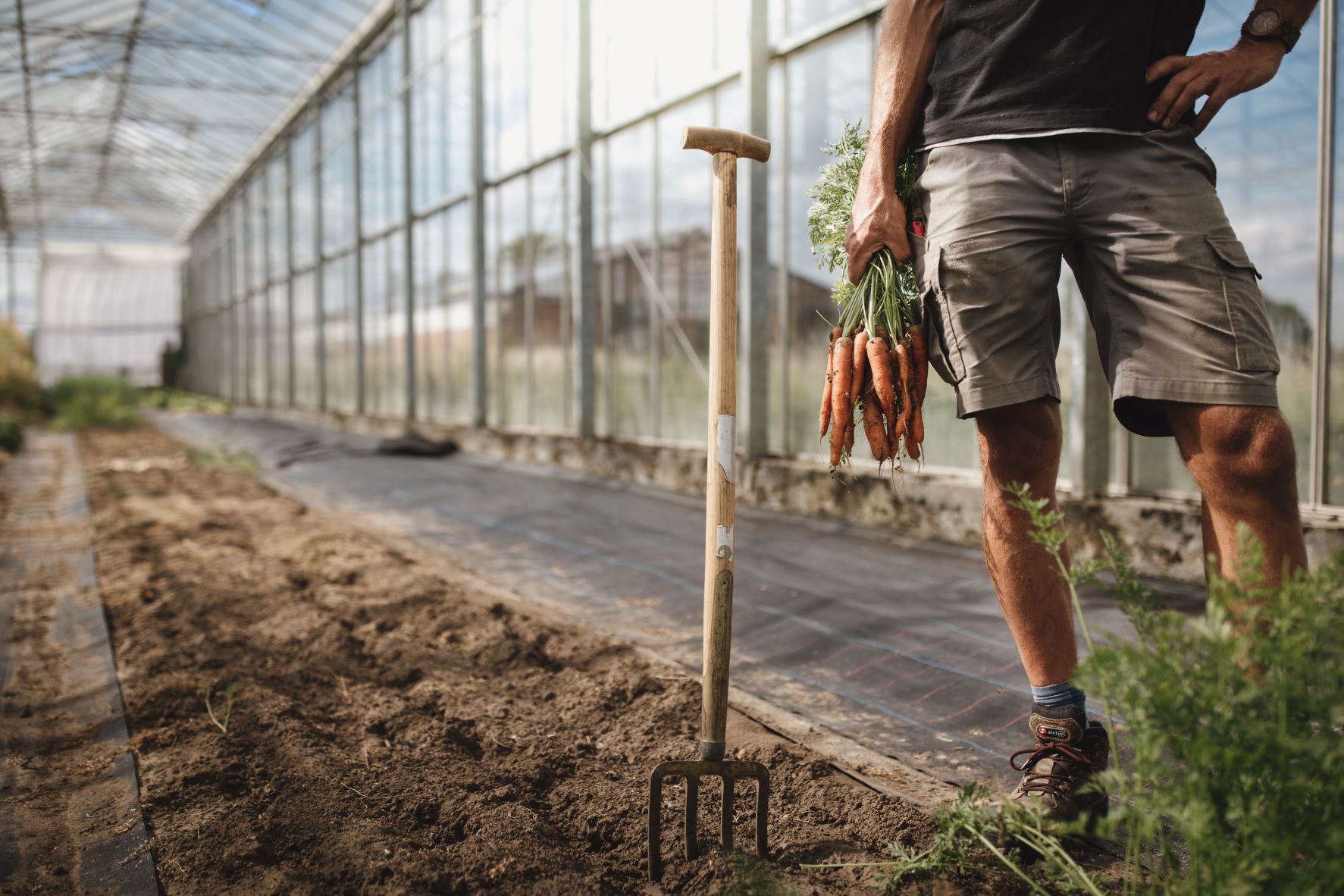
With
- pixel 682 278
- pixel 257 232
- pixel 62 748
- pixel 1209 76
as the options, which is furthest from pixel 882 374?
pixel 257 232

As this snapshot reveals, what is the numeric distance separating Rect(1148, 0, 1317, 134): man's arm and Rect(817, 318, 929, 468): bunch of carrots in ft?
1.56

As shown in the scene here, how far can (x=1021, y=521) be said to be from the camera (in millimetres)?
1534

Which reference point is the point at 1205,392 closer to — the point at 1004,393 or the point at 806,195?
the point at 1004,393

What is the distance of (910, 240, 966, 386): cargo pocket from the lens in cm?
151

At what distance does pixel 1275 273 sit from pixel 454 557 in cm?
332

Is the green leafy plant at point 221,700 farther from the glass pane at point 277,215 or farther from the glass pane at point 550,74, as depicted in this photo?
the glass pane at point 277,215

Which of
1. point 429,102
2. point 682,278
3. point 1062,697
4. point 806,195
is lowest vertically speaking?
point 1062,697

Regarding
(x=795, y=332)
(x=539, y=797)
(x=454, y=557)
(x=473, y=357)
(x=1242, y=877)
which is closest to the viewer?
(x=1242, y=877)

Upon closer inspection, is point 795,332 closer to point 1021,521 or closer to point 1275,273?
point 1275,273

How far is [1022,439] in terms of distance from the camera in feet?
4.99

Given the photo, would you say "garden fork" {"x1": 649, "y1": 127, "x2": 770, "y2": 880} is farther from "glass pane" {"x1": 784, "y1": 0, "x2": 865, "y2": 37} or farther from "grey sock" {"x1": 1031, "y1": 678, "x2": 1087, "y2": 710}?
"glass pane" {"x1": 784, "y1": 0, "x2": 865, "y2": 37}

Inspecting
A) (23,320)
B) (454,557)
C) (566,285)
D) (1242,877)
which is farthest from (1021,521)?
(23,320)

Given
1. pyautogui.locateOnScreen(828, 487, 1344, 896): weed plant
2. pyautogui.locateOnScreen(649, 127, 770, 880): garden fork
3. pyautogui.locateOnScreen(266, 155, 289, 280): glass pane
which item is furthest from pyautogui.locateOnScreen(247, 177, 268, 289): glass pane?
pyautogui.locateOnScreen(828, 487, 1344, 896): weed plant

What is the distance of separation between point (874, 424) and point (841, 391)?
77mm
